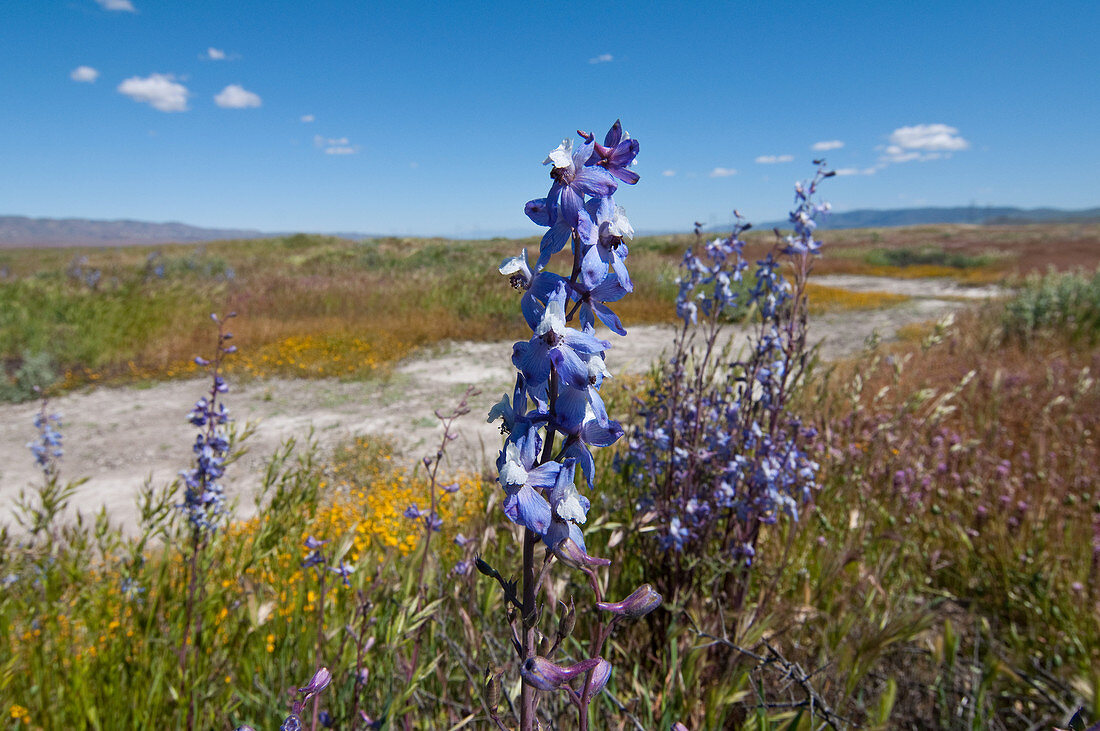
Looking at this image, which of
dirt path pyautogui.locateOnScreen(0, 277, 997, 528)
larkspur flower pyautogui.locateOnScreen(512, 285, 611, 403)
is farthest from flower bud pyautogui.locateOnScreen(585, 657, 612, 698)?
dirt path pyautogui.locateOnScreen(0, 277, 997, 528)

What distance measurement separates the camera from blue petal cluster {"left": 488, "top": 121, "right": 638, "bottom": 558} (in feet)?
2.67

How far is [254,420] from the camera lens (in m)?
5.26

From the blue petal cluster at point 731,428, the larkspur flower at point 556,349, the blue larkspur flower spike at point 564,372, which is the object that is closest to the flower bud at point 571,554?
the blue larkspur flower spike at point 564,372

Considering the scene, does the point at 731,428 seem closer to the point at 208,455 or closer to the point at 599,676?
the point at 599,676

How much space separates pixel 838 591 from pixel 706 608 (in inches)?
35.0

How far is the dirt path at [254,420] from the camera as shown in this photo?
226 inches

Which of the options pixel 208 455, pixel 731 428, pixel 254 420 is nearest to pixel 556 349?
pixel 731 428

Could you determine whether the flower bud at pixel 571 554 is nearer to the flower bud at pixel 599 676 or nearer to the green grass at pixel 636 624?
the flower bud at pixel 599 676

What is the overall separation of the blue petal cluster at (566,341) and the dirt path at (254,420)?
3.22 m

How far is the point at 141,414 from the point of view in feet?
25.6

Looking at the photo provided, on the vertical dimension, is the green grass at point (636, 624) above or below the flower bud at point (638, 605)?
below

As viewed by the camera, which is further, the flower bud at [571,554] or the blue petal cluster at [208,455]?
the blue petal cluster at [208,455]

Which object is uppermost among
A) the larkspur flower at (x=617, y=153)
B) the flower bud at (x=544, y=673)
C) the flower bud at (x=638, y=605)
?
the larkspur flower at (x=617, y=153)

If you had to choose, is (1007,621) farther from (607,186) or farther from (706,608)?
(607,186)
